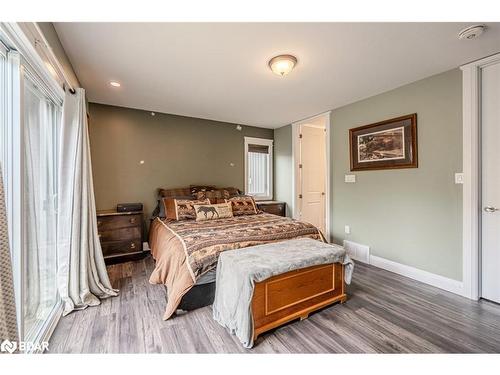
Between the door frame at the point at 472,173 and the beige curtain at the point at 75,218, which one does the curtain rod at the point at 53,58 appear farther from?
the door frame at the point at 472,173

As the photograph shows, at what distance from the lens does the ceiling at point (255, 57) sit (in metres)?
1.73

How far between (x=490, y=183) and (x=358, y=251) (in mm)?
1688

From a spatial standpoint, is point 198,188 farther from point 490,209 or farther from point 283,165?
point 490,209

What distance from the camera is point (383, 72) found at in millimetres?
2428

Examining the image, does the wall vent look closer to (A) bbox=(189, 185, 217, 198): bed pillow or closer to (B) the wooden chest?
(B) the wooden chest

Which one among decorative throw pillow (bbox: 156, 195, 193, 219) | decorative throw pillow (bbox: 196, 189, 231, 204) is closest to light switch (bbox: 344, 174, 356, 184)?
decorative throw pillow (bbox: 196, 189, 231, 204)

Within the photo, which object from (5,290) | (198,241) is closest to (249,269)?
(198,241)

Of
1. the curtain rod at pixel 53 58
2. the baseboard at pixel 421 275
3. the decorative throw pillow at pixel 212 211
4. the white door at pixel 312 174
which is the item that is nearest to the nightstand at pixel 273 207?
the white door at pixel 312 174

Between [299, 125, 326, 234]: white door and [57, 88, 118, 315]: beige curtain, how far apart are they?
11.7 ft
